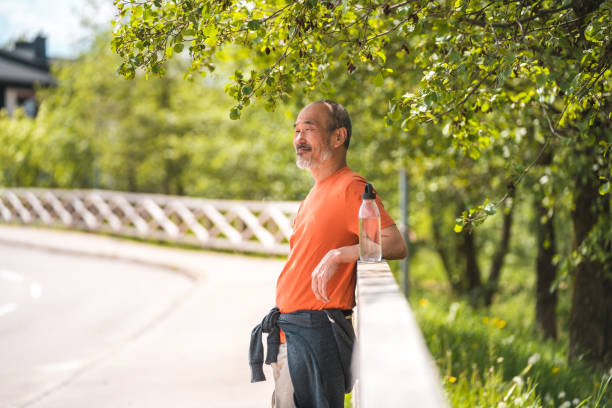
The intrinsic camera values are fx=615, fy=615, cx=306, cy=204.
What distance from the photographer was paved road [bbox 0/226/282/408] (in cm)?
509

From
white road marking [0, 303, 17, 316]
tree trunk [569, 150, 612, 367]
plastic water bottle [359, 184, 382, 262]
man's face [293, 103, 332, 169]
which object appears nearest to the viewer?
plastic water bottle [359, 184, 382, 262]

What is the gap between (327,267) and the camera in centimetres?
252

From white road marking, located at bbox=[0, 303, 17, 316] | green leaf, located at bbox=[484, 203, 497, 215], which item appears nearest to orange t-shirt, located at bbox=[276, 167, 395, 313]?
green leaf, located at bbox=[484, 203, 497, 215]

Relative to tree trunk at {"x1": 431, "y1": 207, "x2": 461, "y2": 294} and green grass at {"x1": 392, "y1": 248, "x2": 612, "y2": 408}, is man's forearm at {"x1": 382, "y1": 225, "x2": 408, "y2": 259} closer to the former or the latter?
green grass at {"x1": 392, "y1": 248, "x2": 612, "y2": 408}

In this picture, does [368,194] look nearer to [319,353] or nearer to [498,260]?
[319,353]

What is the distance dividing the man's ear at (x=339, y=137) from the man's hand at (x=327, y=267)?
1.76 feet

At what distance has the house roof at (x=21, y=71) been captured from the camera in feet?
125

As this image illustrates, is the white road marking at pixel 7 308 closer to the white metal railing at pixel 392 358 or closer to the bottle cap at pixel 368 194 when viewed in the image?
the bottle cap at pixel 368 194

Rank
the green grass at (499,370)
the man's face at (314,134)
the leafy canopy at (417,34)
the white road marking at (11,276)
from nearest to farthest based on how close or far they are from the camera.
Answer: the man's face at (314,134), the leafy canopy at (417,34), the green grass at (499,370), the white road marking at (11,276)

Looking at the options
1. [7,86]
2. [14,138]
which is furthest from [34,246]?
[7,86]

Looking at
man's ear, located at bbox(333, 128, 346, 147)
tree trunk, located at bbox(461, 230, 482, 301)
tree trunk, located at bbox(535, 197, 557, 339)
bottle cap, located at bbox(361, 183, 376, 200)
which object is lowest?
tree trunk, located at bbox(461, 230, 482, 301)

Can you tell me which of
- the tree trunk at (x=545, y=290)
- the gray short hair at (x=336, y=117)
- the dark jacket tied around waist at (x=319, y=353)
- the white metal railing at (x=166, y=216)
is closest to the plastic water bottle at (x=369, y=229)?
the dark jacket tied around waist at (x=319, y=353)

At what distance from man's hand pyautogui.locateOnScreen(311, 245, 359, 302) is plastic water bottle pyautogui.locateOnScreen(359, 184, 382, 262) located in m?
0.07

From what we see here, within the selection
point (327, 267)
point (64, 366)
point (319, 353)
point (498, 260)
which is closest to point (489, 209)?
point (327, 267)
